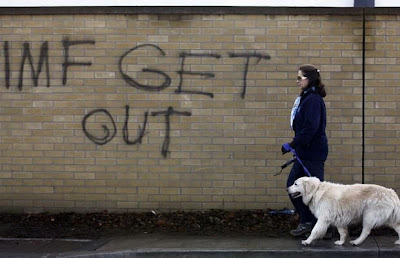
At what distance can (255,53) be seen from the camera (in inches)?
293

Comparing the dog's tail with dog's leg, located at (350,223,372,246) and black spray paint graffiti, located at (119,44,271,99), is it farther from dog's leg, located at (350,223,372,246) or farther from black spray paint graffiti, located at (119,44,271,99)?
black spray paint graffiti, located at (119,44,271,99)

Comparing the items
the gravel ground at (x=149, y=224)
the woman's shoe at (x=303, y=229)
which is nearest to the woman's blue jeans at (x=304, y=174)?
the woman's shoe at (x=303, y=229)

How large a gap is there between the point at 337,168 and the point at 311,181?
68.1 inches

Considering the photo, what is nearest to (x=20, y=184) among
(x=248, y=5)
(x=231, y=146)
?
(x=231, y=146)

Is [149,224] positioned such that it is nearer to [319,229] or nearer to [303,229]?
[303,229]

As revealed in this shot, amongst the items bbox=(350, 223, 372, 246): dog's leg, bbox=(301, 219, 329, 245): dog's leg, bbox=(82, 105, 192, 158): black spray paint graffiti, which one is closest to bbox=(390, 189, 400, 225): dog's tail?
bbox=(350, 223, 372, 246): dog's leg

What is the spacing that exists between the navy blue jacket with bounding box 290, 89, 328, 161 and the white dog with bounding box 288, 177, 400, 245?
362 millimetres

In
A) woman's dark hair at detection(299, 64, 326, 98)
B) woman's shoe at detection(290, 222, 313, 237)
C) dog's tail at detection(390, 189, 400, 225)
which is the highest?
woman's dark hair at detection(299, 64, 326, 98)

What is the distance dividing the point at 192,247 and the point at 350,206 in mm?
1713

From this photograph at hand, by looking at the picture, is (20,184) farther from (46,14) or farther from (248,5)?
(248,5)

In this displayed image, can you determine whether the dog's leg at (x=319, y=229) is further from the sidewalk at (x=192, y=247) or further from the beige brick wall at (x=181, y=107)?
the beige brick wall at (x=181, y=107)

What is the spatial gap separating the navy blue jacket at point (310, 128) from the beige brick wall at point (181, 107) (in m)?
1.34

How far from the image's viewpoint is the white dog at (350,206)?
574 cm

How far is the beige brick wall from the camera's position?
7.41 m
